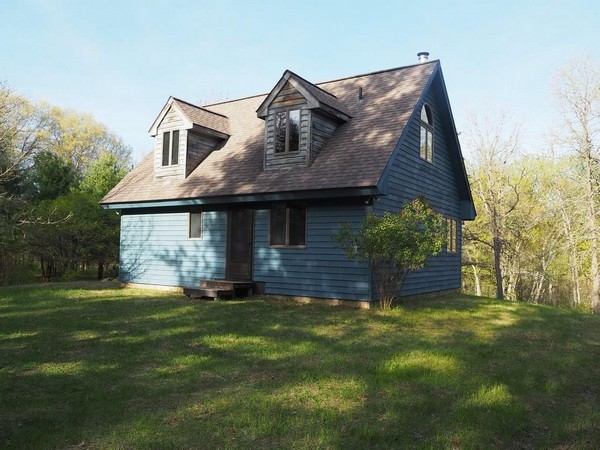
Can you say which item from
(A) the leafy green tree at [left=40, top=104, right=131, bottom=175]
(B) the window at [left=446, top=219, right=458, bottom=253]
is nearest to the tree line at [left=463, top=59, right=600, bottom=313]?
(B) the window at [left=446, top=219, right=458, bottom=253]

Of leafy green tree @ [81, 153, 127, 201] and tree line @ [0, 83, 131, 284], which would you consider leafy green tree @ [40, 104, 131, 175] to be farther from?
leafy green tree @ [81, 153, 127, 201]

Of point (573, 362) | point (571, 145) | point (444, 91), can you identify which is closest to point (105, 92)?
point (444, 91)

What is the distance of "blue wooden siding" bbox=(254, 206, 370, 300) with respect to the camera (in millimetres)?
12320

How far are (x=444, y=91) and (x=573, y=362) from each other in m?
11.1

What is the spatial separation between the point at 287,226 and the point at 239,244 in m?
1.96

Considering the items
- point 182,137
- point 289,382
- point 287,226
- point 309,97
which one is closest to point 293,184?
point 287,226

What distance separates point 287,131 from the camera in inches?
548

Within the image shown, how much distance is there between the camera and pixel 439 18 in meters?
12.6

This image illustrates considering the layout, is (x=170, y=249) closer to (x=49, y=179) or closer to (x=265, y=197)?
(x=265, y=197)

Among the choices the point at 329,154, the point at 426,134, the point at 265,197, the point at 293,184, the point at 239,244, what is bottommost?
the point at 239,244

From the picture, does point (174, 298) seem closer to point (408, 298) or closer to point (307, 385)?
point (408, 298)

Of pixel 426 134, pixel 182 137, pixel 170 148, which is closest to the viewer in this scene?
pixel 426 134

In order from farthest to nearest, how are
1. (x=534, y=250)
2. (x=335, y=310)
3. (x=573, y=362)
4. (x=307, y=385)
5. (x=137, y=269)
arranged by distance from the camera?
(x=534, y=250)
(x=137, y=269)
(x=335, y=310)
(x=573, y=362)
(x=307, y=385)

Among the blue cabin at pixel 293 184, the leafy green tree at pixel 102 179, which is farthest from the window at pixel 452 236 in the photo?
the leafy green tree at pixel 102 179
